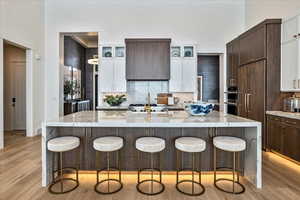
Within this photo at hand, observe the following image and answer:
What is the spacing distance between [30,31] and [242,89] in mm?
Result: 5883

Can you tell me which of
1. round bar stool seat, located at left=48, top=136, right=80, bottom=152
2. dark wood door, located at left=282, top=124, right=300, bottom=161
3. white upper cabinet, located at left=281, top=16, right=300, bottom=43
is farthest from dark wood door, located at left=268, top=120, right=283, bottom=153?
round bar stool seat, located at left=48, top=136, right=80, bottom=152

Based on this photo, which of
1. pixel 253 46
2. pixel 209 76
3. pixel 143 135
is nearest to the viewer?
pixel 143 135

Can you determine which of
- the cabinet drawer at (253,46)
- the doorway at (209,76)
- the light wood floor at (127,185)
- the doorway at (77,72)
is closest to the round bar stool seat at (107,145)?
the light wood floor at (127,185)

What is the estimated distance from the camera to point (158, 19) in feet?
19.6

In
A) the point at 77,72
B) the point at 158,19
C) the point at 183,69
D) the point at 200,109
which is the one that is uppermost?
the point at 158,19

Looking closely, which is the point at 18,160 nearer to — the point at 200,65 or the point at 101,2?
the point at 101,2

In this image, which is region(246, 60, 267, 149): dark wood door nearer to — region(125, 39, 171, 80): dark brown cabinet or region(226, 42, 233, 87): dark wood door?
region(226, 42, 233, 87): dark wood door

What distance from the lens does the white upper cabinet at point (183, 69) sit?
5.48 m

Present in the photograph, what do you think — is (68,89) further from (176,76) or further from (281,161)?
(281,161)

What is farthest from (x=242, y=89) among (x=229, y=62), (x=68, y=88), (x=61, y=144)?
(x=68, y=88)

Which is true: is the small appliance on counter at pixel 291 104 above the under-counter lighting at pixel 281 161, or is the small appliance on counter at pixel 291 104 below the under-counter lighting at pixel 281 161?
above

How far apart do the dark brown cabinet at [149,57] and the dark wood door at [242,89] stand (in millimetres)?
1901

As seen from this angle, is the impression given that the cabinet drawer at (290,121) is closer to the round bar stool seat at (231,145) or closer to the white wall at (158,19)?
the round bar stool seat at (231,145)

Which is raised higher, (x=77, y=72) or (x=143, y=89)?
(x=77, y=72)
